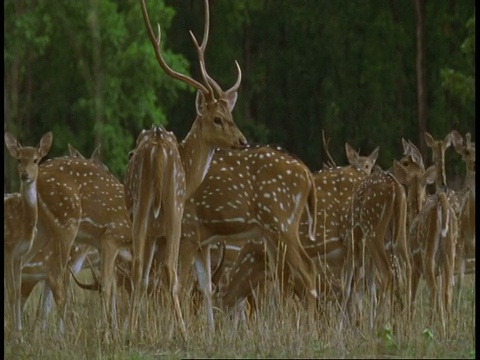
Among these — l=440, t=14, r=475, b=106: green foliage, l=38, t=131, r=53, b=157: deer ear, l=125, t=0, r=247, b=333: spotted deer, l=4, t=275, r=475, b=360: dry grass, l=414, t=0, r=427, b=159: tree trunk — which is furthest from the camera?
l=414, t=0, r=427, b=159: tree trunk

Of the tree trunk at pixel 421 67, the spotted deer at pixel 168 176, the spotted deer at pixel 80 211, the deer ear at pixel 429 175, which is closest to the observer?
the spotted deer at pixel 168 176

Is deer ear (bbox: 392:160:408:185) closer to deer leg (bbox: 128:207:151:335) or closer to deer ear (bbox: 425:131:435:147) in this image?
deer ear (bbox: 425:131:435:147)

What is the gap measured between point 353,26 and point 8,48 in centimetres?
506

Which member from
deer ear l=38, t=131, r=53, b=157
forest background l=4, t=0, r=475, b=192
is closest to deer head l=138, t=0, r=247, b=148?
deer ear l=38, t=131, r=53, b=157

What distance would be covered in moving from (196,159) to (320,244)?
1313 millimetres

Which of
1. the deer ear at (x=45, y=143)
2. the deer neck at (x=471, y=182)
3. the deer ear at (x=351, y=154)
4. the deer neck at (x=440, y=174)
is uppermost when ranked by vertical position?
the deer ear at (x=45, y=143)

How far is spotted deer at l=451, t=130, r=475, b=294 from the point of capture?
316 inches

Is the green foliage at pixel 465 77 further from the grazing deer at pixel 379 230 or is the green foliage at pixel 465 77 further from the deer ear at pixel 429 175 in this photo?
the grazing deer at pixel 379 230

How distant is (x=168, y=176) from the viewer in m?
7.61

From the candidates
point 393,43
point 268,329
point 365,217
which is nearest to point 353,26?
point 393,43

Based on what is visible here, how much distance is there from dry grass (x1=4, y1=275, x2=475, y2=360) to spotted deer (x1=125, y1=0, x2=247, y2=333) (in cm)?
23

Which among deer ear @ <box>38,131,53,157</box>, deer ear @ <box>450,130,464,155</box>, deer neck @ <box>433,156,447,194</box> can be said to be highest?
deer ear @ <box>38,131,53,157</box>

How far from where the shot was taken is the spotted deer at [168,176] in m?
7.46

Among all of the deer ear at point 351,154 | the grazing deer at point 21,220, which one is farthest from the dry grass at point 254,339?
the deer ear at point 351,154
